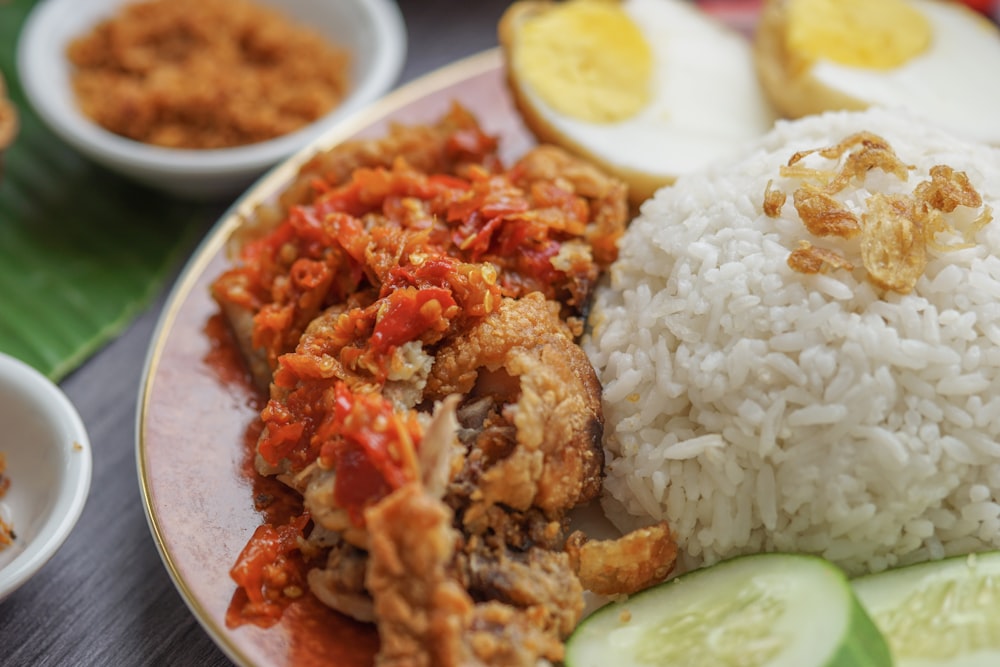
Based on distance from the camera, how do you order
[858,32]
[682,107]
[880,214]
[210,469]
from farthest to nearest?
[858,32], [682,107], [210,469], [880,214]

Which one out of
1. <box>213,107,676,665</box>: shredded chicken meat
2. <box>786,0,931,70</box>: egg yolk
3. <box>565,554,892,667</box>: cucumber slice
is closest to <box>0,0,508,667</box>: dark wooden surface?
<box>213,107,676,665</box>: shredded chicken meat

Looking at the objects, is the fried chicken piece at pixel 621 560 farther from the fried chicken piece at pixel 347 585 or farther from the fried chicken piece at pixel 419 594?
the fried chicken piece at pixel 347 585

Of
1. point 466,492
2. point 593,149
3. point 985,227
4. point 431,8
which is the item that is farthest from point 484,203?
point 431,8

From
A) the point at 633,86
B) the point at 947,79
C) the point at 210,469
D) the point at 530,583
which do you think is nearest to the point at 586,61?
the point at 633,86

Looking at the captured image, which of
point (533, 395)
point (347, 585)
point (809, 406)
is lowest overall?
point (809, 406)

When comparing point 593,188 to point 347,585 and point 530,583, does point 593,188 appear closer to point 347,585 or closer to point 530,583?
point 530,583

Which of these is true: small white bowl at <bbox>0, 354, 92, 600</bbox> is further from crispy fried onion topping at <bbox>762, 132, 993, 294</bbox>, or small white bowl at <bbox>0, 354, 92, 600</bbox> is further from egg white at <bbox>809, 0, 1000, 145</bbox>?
egg white at <bbox>809, 0, 1000, 145</bbox>
